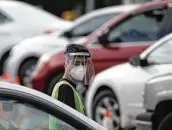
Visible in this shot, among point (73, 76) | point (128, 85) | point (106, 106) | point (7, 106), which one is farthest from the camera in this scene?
point (106, 106)

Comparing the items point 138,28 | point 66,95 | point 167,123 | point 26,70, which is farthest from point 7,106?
point 26,70

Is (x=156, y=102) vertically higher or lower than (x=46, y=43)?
lower

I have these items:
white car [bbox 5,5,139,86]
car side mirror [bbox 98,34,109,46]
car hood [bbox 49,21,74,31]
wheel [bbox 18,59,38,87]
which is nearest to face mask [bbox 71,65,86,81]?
car side mirror [bbox 98,34,109,46]

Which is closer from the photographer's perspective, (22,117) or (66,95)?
(22,117)

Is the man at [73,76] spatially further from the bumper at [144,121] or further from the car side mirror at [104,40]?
the car side mirror at [104,40]

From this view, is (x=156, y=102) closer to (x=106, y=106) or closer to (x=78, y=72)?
(x=106, y=106)

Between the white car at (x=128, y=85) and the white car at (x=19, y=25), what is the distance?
5.31 m

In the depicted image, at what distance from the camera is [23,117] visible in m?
4.35

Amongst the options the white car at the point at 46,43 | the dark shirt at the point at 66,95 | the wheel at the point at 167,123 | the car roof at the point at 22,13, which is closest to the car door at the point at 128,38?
the white car at the point at 46,43

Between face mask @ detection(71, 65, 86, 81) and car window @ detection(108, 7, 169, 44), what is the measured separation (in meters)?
5.17

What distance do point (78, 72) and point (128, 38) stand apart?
5.52 metres

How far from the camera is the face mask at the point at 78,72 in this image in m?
5.45

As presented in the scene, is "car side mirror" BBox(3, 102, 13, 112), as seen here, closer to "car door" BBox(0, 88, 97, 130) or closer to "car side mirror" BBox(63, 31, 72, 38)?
"car door" BBox(0, 88, 97, 130)

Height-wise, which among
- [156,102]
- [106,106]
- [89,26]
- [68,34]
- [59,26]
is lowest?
[156,102]
